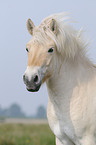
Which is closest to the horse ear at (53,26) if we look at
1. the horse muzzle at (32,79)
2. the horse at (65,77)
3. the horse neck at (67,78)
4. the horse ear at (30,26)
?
the horse at (65,77)

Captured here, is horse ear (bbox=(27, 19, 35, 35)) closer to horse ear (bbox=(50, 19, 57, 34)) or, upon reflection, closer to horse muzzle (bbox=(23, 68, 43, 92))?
horse ear (bbox=(50, 19, 57, 34))

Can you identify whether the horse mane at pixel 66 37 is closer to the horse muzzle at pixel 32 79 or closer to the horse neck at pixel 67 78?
the horse neck at pixel 67 78

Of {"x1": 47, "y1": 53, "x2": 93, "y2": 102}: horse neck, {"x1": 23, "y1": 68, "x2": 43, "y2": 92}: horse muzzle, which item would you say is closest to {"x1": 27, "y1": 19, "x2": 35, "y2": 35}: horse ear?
{"x1": 47, "y1": 53, "x2": 93, "y2": 102}: horse neck

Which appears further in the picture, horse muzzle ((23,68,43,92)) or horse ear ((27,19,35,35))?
horse ear ((27,19,35,35))

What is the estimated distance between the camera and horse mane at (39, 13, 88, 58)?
13.5 feet

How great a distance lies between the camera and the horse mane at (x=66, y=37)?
13.5 feet

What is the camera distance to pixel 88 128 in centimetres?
411

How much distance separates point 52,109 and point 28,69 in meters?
1.15

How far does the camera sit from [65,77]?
171 inches

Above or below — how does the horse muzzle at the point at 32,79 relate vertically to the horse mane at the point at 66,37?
below

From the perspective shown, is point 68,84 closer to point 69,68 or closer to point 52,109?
point 69,68

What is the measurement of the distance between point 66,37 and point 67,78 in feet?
2.50

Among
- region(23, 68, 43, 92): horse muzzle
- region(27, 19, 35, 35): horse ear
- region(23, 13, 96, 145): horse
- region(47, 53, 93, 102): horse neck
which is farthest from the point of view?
region(27, 19, 35, 35): horse ear

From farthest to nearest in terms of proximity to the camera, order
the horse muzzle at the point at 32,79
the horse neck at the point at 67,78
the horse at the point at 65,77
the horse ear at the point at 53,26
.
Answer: the horse neck at the point at 67,78 → the horse ear at the point at 53,26 → the horse at the point at 65,77 → the horse muzzle at the point at 32,79
